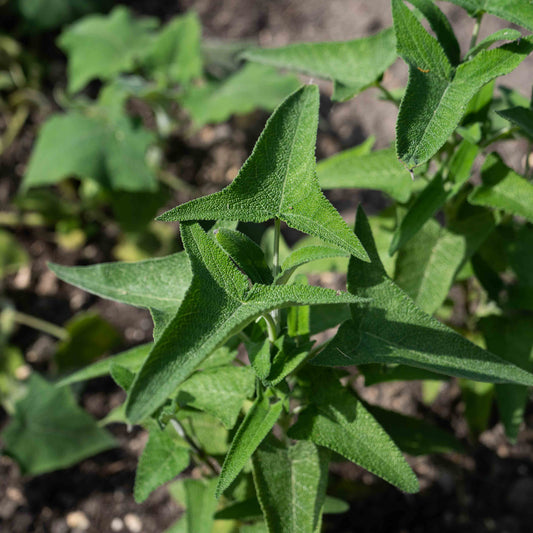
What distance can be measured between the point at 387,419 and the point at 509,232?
0.43 meters

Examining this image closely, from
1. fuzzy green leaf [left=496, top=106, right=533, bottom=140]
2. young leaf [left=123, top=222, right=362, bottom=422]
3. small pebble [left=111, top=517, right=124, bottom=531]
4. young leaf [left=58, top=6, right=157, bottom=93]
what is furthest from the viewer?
young leaf [left=58, top=6, right=157, bottom=93]

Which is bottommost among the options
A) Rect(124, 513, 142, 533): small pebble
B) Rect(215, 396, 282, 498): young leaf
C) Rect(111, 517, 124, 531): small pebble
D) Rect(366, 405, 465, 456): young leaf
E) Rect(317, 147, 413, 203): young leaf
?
Rect(111, 517, 124, 531): small pebble

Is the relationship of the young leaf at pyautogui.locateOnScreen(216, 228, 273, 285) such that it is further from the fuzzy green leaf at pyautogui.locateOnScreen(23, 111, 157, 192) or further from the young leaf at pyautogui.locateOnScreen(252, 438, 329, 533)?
the fuzzy green leaf at pyautogui.locateOnScreen(23, 111, 157, 192)

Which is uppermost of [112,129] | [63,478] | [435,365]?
[435,365]

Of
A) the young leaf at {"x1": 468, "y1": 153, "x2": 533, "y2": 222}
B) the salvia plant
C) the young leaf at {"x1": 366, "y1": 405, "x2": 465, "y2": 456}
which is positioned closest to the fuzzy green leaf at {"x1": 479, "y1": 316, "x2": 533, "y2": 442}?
the salvia plant

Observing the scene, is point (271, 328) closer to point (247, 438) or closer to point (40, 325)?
point (247, 438)

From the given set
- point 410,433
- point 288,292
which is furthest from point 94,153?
point 288,292

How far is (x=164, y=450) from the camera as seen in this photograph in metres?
0.96

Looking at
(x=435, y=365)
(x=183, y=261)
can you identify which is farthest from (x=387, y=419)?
(x=183, y=261)

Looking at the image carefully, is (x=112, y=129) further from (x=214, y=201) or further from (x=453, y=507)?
(x=453, y=507)

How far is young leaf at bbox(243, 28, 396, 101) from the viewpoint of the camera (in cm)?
101

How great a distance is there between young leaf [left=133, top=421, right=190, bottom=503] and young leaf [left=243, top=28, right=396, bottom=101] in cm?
61

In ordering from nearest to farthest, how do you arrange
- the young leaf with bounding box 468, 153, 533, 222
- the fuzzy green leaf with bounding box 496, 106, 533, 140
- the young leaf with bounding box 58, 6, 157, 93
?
the fuzzy green leaf with bounding box 496, 106, 533, 140 < the young leaf with bounding box 468, 153, 533, 222 < the young leaf with bounding box 58, 6, 157, 93

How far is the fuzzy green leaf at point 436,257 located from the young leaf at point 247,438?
1.12 ft
